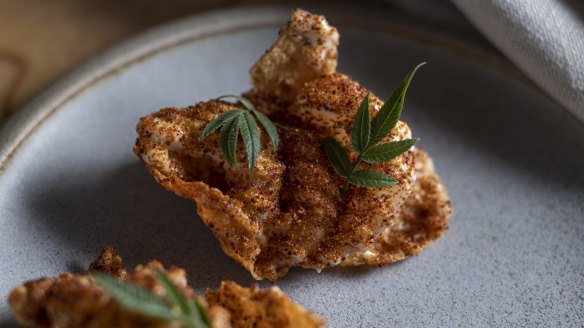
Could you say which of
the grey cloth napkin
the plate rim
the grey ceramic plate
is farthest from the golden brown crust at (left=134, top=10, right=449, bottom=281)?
the grey cloth napkin

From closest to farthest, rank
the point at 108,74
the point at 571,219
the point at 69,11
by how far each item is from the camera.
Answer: the point at 571,219
the point at 108,74
the point at 69,11

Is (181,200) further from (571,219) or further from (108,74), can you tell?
(571,219)

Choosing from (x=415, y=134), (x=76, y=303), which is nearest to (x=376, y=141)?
(x=415, y=134)

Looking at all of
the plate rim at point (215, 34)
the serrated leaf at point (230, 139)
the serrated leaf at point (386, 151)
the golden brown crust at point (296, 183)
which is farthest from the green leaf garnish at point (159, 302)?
the plate rim at point (215, 34)

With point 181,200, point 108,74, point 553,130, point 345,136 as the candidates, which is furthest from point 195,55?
point 553,130

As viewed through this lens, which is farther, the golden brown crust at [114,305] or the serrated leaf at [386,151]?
the serrated leaf at [386,151]

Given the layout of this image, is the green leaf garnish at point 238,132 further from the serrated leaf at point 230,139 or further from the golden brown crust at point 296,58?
the golden brown crust at point 296,58

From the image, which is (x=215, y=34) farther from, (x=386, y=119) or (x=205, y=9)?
(x=386, y=119)
